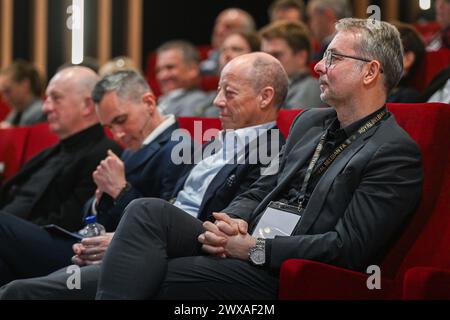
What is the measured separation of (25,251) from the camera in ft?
6.79

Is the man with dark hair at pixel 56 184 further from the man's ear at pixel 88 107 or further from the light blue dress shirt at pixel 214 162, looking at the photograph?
→ the light blue dress shirt at pixel 214 162

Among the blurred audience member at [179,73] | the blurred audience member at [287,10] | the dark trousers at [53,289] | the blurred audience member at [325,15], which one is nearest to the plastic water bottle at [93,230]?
the dark trousers at [53,289]

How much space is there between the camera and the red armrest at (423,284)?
147cm

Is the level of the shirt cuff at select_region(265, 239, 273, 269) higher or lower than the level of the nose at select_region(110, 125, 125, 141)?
lower

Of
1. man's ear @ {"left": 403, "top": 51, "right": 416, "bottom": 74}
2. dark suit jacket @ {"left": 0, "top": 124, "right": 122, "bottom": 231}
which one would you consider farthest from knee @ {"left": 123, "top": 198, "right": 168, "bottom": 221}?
man's ear @ {"left": 403, "top": 51, "right": 416, "bottom": 74}

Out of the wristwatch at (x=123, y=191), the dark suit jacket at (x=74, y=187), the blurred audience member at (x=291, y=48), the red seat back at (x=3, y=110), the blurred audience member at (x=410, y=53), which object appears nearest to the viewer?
the wristwatch at (x=123, y=191)

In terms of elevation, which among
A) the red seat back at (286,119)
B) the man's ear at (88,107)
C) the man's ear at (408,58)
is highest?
the man's ear at (408,58)

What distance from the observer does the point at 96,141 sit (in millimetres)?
2629

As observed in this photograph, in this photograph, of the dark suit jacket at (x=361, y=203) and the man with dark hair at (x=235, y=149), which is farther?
the man with dark hair at (x=235, y=149)

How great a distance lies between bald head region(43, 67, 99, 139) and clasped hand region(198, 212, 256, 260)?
111 cm

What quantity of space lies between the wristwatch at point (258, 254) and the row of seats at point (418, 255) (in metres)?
0.11

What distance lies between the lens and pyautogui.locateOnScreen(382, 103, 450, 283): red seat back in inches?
65.7

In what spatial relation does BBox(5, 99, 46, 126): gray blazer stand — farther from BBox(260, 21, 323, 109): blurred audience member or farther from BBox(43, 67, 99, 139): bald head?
BBox(260, 21, 323, 109): blurred audience member

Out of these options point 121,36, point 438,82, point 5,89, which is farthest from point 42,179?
point 121,36
